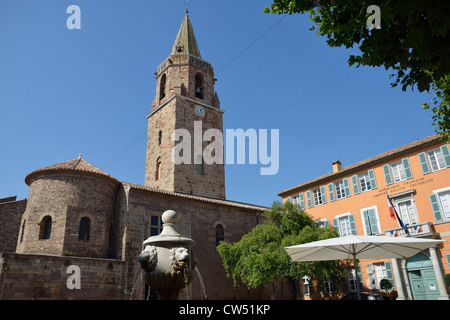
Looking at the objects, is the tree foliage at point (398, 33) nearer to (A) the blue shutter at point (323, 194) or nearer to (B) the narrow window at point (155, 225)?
(B) the narrow window at point (155, 225)

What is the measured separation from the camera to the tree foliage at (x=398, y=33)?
3725 millimetres

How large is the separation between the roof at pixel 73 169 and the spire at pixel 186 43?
14.6 meters

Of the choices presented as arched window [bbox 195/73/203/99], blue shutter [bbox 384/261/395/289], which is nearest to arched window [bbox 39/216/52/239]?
arched window [bbox 195/73/203/99]

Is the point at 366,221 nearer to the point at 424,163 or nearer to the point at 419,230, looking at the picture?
the point at 419,230

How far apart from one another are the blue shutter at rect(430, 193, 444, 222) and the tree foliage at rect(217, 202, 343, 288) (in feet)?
18.5

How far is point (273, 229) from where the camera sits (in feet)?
56.6

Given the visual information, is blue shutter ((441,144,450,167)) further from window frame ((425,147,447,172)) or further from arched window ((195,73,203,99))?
arched window ((195,73,203,99))

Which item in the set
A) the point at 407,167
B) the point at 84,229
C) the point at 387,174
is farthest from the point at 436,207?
the point at 84,229

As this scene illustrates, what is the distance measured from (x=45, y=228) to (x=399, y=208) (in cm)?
1935

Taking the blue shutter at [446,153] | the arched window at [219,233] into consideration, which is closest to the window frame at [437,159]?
the blue shutter at [446,153]

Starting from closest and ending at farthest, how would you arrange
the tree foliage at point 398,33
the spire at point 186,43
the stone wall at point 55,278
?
the tree foliage at point 398,33 → the stone wall at point 55,278 → the spire at point 186,43

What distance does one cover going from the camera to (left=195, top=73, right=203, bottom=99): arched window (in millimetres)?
29531
